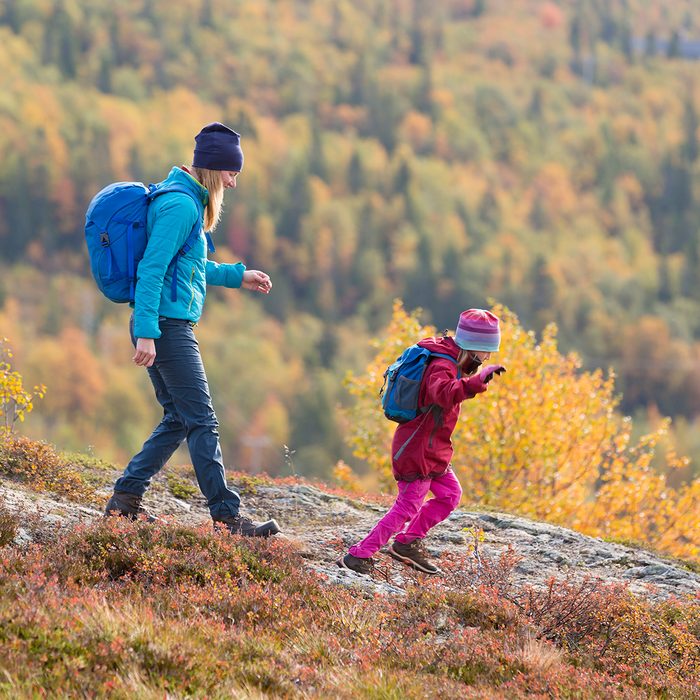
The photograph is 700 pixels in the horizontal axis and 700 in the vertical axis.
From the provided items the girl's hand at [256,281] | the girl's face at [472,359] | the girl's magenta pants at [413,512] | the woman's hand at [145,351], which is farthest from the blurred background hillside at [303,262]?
the woman's hand at [145,351]

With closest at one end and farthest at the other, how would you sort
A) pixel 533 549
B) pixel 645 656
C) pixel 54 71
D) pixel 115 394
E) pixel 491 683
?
pixel 491 683, pixel 645 656, pixel 533 549, pixel 115 394, pixel 54 71

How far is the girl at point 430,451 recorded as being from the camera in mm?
7621

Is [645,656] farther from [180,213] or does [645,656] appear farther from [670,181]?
[670,181]

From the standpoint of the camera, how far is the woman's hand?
7.19 m

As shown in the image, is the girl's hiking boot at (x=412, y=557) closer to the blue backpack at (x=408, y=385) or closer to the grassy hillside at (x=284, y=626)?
the grassy hillside at (x=284, y=626)

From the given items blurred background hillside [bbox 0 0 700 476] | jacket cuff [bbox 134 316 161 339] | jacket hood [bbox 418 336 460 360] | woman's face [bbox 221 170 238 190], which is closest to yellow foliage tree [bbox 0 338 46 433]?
jacket cuff [bbox 134 316 161 339]

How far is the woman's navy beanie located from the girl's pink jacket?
1810 mm

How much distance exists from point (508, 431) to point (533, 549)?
504 inches

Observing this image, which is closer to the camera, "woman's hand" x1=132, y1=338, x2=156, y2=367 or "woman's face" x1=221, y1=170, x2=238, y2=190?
"woman's hand" x1=132, y1=338, x2=156, y2=367

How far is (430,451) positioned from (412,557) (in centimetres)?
87

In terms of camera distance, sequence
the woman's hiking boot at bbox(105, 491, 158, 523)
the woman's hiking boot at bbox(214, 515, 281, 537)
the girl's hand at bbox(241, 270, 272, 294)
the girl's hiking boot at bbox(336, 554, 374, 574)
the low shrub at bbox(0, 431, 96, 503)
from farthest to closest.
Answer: the low shrub at bbox(0, 431, 96, 503), the girl's hand at bbox(241, 270, 272, 294), the woman's hiking boot at bbox(105, 491, 158, 523), the girl's hiking boot at bbox(336, 554, 374, 574), the woman's hiking boot at bbox(214, 515, 281, 537)

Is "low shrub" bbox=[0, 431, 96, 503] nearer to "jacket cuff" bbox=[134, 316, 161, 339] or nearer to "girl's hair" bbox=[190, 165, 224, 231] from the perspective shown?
"jacket cuff" bbox=[134, 316, 161, 339]

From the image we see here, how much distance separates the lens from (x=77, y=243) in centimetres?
15612

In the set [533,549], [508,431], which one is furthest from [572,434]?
[533,549]
